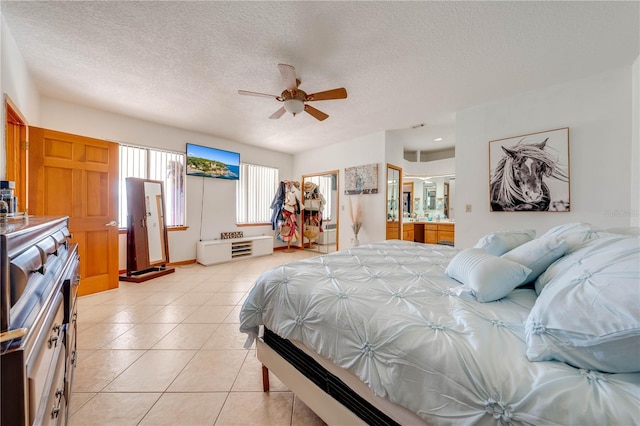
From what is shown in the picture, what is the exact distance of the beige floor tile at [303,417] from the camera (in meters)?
1.22

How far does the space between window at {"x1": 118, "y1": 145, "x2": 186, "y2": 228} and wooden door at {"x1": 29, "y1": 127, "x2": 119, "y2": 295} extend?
72 cm

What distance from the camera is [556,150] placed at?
2734 mm

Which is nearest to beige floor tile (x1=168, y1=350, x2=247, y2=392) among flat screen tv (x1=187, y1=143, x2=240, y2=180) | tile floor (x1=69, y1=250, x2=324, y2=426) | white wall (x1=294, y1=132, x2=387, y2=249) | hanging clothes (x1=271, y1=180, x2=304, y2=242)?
tile floor (x1=69, y1=250, x2=324, y2=426)

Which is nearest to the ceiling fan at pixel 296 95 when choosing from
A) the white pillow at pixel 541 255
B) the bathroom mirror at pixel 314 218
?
the white pillow at pixel 541 255

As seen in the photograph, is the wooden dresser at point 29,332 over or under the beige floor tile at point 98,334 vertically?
over

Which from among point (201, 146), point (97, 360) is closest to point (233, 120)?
point (201, 146)

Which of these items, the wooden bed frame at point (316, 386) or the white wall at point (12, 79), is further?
the white wall at point (12, 79)

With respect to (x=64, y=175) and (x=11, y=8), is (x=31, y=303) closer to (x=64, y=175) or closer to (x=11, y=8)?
(x=11, y=8)

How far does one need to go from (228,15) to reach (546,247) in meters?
2.57

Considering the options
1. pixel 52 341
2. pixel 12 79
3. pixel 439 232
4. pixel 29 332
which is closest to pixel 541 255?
pixel 29 332

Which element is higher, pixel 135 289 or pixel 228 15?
pixel 228 15

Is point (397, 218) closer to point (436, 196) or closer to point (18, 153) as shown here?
point (436, 196)

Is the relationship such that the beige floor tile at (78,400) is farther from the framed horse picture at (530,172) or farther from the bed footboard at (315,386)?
the framed horse picture at (530,172)

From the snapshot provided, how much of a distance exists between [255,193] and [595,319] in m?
5.65
